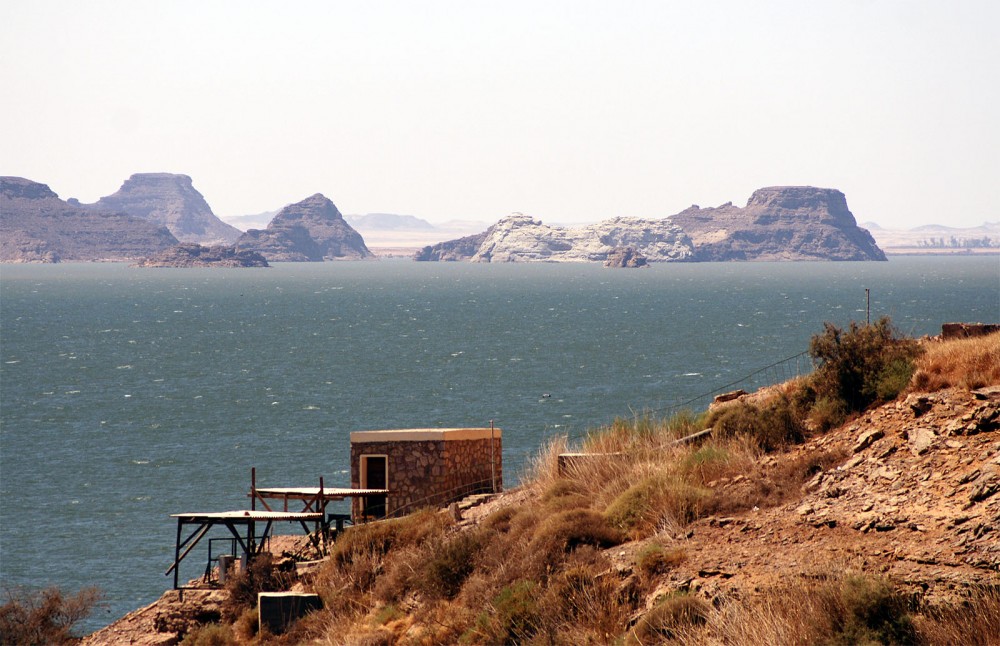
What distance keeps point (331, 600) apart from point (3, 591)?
1609 centimetres

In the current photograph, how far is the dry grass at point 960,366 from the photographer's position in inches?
803

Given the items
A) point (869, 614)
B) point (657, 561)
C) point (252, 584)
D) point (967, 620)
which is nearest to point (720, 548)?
point (657, 561)

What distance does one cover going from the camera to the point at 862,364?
891 inches

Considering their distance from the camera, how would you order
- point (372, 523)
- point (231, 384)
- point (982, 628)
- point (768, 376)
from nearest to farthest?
point (982, 628) < point (372, 523) < point (768, 376) < point (231, 384)

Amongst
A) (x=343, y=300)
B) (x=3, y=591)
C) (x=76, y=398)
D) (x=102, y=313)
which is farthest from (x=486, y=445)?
(x=343, y=300)

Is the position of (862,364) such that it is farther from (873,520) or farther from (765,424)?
(873,520)

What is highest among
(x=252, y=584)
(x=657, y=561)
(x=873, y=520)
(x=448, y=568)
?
(x=873, y=520)

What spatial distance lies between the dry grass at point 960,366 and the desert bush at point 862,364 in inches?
11.4

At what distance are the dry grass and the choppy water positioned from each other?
20.3 meters

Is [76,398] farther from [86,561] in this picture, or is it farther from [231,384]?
[86,561]

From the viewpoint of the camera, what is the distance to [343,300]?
592ft

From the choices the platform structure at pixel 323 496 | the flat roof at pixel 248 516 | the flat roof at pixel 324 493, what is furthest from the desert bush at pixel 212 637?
the flat roof at pixel 324 493

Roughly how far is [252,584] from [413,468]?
507 centimetres

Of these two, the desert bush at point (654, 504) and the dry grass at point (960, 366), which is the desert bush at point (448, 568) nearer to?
the desert bush at point (654, 504)
